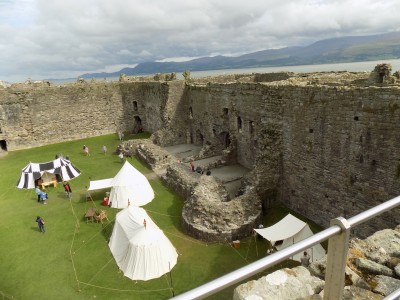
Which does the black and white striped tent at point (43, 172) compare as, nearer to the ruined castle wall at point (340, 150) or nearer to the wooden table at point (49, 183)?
the wooden table at point (49, 183)

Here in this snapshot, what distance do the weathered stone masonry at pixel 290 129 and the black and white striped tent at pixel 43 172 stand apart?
814 cm

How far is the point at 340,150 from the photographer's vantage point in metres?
12.2

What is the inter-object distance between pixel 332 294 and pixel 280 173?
13690mm

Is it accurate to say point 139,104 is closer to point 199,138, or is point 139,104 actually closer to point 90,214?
point 199,138

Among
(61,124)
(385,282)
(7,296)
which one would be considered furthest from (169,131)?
(385,282)

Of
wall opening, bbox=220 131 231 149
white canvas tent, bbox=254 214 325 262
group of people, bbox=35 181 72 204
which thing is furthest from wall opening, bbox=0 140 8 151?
white canvas tent, bbox=254 214 325 262

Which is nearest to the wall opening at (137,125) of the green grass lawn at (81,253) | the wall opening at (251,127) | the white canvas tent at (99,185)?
the green grass lawn at (81,253)

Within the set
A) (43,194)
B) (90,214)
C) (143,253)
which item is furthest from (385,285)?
(43,194)

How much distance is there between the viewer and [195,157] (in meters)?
Answer: 21.8

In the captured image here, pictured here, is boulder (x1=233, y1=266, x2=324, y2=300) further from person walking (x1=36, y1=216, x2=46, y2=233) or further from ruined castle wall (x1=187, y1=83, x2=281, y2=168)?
person walking (x1=36, y1=216, x2=46, y2=233)

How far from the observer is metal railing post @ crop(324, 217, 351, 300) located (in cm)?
197

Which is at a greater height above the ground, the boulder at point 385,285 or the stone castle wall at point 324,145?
the boulder at point 385,285

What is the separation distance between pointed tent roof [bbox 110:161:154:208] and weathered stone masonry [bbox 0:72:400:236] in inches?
211

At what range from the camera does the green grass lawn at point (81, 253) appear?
1081 cm
